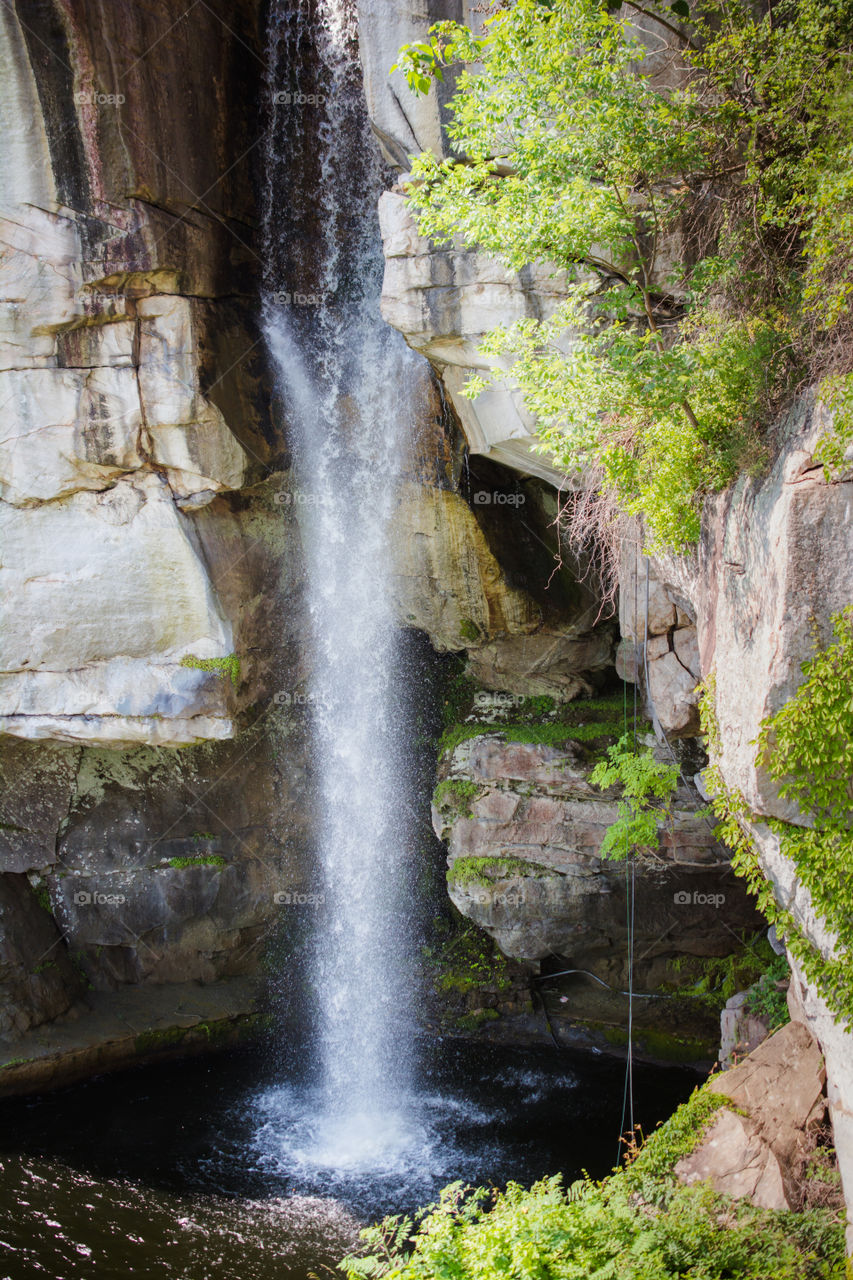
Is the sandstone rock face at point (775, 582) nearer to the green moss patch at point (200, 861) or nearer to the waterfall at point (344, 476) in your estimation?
the waterfall at point (344, 476)

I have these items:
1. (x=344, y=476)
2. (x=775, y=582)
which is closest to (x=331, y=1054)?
(x=344, y=476)

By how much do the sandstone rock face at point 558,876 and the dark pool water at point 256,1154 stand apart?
1667mm

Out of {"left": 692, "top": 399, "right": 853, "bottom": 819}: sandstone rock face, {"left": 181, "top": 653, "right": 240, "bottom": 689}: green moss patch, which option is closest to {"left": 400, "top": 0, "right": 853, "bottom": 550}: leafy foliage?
{"left": 692, "top": 399, "right": 853, "bottom": 819}: sandstone rock face

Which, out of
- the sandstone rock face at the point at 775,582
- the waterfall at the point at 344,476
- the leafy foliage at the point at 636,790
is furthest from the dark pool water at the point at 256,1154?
the sandstone rock face at the point at 775,582

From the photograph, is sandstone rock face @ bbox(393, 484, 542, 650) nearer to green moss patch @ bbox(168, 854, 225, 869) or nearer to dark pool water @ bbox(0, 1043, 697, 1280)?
green moss patch @ bbox(168, 854, 225, 869)

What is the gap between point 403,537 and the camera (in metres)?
11.6

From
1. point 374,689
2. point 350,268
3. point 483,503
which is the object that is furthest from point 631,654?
point 350,268

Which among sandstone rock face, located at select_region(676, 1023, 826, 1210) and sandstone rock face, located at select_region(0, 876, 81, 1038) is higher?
sandstone rock face, located at select_region(676, 1023, 826, 1210)

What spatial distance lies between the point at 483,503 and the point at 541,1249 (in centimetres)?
781

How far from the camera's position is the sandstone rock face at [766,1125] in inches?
258

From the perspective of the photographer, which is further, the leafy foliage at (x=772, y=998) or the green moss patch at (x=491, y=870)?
the green moss patch at (x=491, y=870)

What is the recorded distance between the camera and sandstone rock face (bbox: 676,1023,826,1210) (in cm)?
Result: 655

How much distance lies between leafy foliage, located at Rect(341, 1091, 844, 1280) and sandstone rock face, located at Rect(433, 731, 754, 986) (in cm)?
481

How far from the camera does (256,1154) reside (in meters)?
9.82
